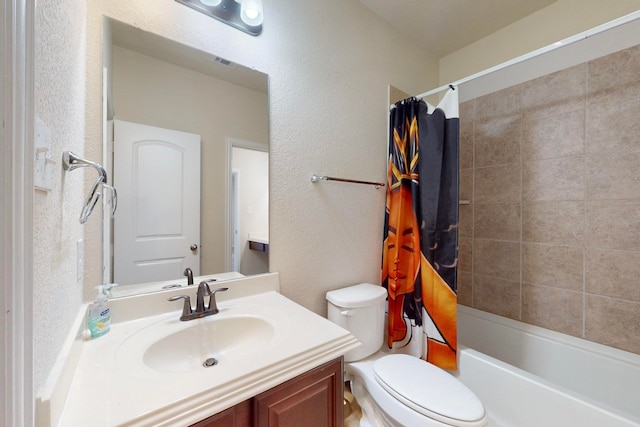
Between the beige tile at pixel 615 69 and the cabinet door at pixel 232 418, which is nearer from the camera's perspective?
the cabinet door at pixel 232 418

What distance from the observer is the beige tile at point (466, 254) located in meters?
2.04

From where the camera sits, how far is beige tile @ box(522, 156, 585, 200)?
5.15ft

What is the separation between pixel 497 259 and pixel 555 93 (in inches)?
45.6

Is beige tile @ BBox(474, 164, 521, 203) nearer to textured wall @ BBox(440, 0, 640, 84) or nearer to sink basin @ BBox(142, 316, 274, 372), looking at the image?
textured wall @ BBox(440, 0, 640, 84)

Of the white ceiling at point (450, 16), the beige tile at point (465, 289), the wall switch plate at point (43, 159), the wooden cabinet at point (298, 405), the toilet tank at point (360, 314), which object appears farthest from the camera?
the beige tile at point (465, 289)

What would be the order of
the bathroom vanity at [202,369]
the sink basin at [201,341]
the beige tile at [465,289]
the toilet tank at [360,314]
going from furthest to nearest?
the beige tile at [465,289] < the toilet tank at [360,314] < the sink basin at [201,341] < the bathroom vanity at [202,369]

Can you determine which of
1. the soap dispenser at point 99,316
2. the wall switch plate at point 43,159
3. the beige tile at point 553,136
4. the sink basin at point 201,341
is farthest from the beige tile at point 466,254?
the wall switch plate at point 43,159

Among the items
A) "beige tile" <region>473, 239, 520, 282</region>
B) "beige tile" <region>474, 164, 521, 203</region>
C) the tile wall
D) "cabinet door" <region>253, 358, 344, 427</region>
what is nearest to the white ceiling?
the tile wall

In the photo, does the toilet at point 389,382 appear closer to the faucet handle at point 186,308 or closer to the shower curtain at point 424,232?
the shower curtain at point 424,232

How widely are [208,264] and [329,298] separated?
64 centimetres

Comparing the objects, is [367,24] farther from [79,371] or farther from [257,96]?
[79,371]

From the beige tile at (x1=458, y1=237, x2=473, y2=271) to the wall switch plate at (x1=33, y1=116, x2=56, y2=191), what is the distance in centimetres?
233

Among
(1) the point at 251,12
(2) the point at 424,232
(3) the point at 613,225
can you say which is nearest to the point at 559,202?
(3) the point at 613,225

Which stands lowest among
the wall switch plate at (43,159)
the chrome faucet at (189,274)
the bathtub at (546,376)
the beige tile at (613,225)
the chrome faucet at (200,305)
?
the bathtub at (546,376)
